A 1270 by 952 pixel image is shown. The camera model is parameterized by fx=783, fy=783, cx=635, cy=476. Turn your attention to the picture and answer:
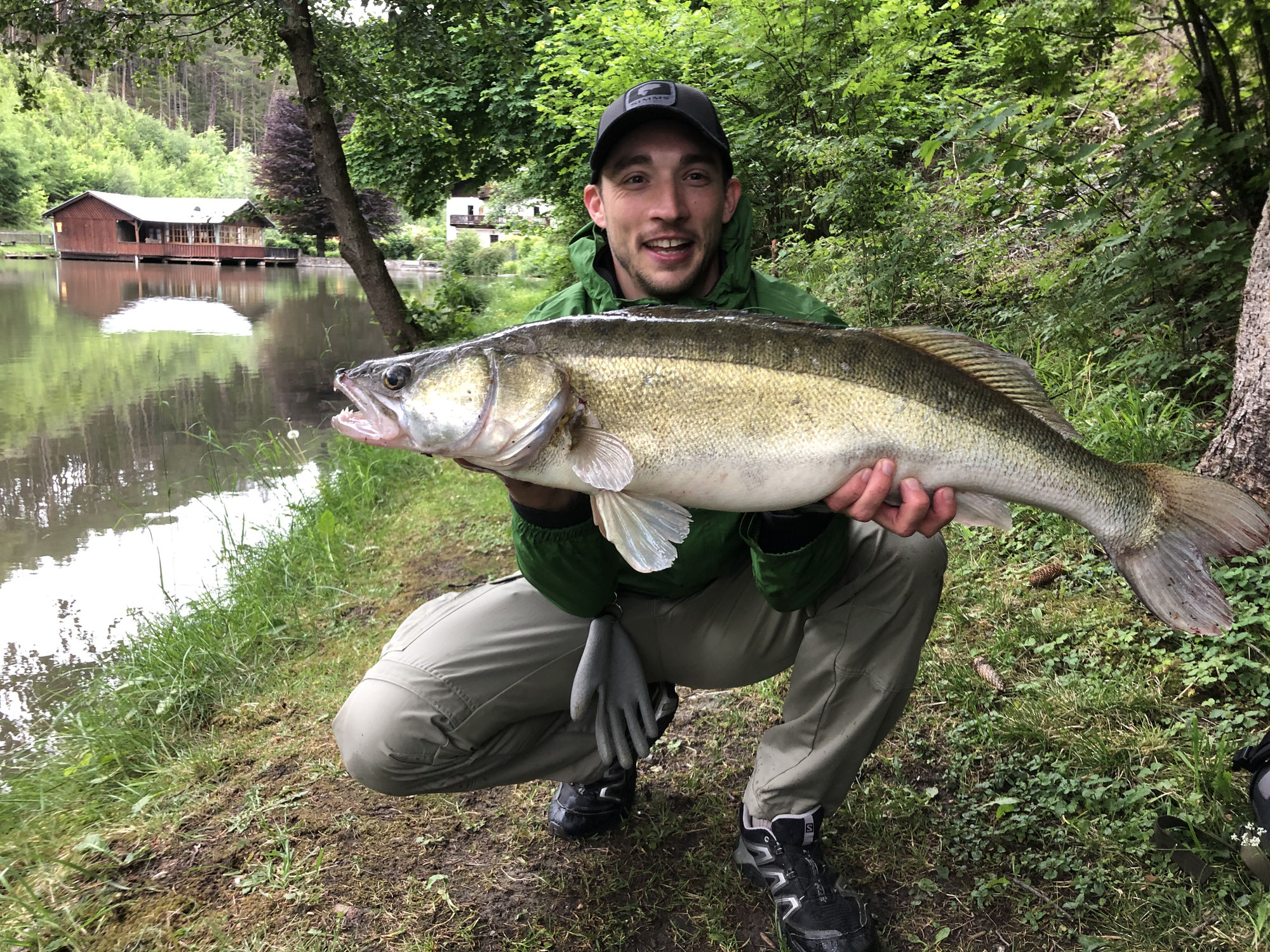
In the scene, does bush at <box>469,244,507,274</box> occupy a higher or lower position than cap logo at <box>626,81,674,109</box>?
higher

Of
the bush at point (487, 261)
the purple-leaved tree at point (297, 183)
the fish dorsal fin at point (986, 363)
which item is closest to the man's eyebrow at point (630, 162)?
the fish dorsal fin at point (986, 363)

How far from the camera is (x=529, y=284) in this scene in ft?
92.7

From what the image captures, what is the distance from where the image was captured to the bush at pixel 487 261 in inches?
1556

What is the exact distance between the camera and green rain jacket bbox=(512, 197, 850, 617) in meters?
2.16

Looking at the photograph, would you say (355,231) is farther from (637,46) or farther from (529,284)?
(529,284)

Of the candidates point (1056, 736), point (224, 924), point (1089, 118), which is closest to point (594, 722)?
point (224, 924)

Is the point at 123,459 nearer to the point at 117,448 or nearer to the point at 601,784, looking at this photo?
the point at 117,448

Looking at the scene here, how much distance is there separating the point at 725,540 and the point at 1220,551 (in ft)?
4.13

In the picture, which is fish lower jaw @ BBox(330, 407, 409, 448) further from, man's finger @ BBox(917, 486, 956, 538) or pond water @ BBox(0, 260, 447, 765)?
pond water @ BBox(0, 260, 447, 765)

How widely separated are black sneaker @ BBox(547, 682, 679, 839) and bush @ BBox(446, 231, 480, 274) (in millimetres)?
31360

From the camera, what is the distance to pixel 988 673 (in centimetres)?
292

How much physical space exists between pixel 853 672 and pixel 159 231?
2562 inches

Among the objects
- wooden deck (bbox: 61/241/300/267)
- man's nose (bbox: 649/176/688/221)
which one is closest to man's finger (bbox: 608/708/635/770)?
man's nose (bbox: 649/176/688/221)

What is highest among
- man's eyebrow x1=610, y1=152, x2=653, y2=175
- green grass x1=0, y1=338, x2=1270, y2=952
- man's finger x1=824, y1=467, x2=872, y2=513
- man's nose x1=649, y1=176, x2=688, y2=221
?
man's eyebrow x1=610, y1=152, x2=653, y2=175
